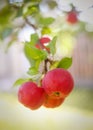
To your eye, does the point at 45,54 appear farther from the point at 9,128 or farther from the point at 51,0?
the point at 9,128

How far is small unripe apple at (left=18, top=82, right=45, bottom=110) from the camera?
0.68 metres

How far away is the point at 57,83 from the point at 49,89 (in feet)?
0.07

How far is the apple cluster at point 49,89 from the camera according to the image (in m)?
0.64

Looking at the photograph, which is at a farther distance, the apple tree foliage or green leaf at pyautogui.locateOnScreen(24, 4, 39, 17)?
green leaf at pyautogui.locateOnScreen(24, 4, 39, 17)

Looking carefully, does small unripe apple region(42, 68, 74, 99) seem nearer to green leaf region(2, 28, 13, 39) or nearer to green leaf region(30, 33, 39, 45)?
green leaf region(30, 33, 39, 45)

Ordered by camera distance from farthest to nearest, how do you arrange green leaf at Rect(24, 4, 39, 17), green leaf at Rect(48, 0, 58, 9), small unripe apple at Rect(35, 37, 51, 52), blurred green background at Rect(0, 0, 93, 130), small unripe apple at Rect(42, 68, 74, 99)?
blurred green background at Rect(0, 0, 93, 130)
green leaf at Rect(48, 0, 58, 9)
green leaf at Rect(24, 4, 39, 17)
small unripe apple at Rect(35, 37, 51, 52)
small unripe apple at Rect(42, 68, 74, 99)

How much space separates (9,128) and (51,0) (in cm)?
60

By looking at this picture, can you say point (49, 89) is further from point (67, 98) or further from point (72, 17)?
point (67, 98)

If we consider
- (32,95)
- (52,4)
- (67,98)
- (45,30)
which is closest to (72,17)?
(52,4)

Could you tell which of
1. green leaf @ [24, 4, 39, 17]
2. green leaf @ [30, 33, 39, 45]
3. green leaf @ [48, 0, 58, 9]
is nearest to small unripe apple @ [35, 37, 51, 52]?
green leaf @ [30, 33, 39, 45]

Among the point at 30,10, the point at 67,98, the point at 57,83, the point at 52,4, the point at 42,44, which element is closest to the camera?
the point at 57,83

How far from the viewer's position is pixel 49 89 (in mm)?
643

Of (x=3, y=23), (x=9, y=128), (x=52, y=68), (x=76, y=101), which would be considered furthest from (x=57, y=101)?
(x=9, y=128)

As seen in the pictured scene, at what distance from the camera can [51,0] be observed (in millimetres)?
1056
